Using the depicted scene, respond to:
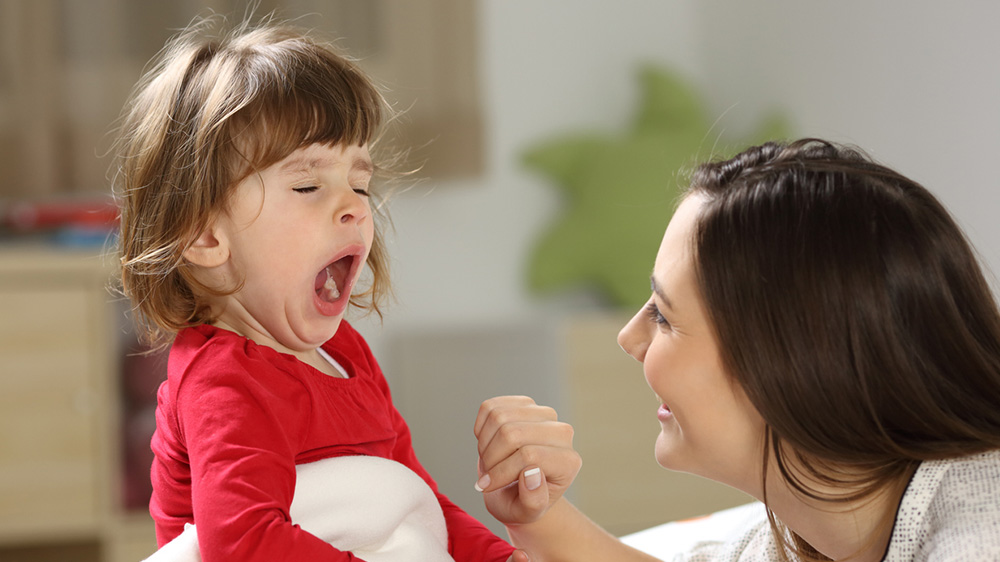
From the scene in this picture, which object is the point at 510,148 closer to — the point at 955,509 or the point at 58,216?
the point at 58,216

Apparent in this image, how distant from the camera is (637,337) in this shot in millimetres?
878

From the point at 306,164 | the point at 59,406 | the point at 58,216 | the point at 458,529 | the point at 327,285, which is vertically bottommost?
the point at 59,406

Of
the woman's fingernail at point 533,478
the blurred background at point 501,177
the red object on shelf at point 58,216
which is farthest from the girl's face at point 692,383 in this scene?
the red object on shelf at point 58,216

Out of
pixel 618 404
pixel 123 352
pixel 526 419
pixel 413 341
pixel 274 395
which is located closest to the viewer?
pixel 274 395

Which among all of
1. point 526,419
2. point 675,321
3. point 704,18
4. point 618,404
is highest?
point 704,18

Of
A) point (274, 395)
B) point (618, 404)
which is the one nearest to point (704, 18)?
point (618, 404)

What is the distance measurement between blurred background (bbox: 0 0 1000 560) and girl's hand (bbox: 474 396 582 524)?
1386 millimetres

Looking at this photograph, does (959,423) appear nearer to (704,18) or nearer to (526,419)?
(526,419)

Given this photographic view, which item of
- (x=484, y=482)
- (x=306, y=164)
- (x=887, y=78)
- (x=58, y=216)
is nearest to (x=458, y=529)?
(x=484, y=482)

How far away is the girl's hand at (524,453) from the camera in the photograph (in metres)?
0.87

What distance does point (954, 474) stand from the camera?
0.77 metres

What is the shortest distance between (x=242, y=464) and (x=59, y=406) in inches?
65.2

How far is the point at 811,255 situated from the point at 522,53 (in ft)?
6.48

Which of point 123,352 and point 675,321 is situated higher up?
point 675,321
